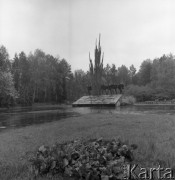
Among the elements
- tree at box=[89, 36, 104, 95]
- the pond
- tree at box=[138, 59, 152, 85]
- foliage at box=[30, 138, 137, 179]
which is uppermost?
tree at box=[138, 59, 152, 85]

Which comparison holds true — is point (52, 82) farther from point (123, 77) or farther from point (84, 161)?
point (84, 161)

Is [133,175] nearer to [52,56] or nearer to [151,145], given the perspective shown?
[151,145]

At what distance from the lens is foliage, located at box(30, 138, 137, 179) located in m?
3.03

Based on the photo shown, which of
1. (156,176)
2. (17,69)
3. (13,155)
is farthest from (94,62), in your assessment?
(17,69)

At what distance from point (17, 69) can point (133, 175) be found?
4672 centimetres

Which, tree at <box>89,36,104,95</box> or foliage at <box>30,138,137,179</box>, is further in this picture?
tree at <box>89,36,104,95</box>

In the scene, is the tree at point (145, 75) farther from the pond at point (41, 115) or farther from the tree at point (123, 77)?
the pond at point (41, 115)

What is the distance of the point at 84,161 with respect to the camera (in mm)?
3256

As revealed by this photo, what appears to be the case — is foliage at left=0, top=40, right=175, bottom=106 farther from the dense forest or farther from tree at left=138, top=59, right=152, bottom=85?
tree at left=138, top=59, right=152, bottom=85

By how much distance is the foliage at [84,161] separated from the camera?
303 cm

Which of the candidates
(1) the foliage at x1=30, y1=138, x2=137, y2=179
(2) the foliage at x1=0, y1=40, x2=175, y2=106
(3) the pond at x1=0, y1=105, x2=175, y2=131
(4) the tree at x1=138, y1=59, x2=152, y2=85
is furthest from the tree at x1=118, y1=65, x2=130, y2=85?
(1) the foliage at x1=30, y1=138, x2=137, y2=179

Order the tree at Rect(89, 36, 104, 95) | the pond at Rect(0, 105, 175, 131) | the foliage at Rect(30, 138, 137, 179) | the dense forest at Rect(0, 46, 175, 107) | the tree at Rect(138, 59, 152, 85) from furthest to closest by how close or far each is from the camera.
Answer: the tree at Rect(138, 59, 152, 85) → the dense forest at Rect(0, 46, 175, 107) → the tree at Rect(89, 36, 104, 95) → the pond at Rect(0, 105, 175, 131) → the foliage at Rect(30, 138, 137, 179)

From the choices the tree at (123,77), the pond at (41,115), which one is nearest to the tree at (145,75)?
the tree at (123,77)

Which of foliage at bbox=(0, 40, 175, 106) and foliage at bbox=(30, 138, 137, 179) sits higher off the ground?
foliage at bbox=(0, 40, 175, 106)
